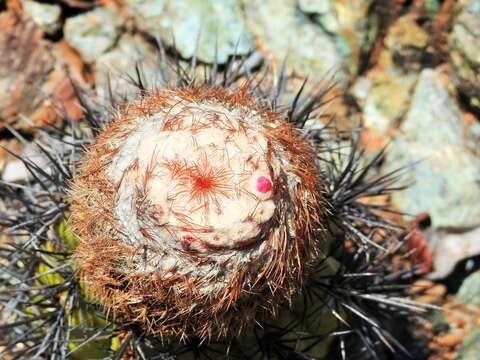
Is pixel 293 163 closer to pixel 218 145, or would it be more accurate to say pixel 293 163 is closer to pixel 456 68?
pixel 218 145

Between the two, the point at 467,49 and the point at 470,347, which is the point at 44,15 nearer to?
the point at 467,49

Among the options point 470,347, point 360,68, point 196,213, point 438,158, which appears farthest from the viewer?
point 360,68

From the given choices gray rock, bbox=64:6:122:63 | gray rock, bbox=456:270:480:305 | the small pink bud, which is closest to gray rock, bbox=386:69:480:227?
gray rock, bbox=456:270:480:305

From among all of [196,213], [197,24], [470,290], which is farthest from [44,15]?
[470,290]

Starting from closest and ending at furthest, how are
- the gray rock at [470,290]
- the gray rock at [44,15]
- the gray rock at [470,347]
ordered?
the gray rock at [470,347] < the gray rock at [470,290] < the gray rock at [44,15]

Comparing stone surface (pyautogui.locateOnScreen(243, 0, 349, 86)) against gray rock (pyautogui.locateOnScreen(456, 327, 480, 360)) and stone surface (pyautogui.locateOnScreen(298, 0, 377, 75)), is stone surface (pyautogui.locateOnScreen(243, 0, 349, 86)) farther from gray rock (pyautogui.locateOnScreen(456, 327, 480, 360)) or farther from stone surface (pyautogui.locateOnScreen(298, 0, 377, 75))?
gray rock (pyautogui.locateOnScreen(456, 327, 480, 360))

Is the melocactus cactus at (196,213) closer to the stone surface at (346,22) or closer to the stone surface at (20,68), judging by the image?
the stone surface at (20,68)

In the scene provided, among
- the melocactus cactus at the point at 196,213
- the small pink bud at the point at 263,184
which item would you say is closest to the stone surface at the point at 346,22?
the melocactus cactus at the point at 196,213
